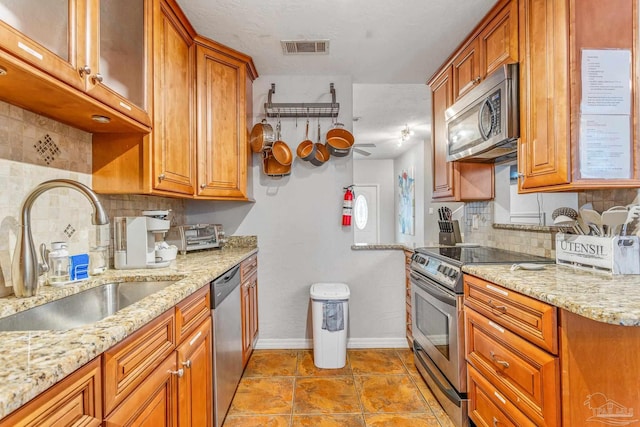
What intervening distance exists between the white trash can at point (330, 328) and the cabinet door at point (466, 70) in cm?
172

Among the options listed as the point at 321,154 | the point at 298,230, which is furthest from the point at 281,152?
the point at 298,230

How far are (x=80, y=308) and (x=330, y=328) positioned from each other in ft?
5.36

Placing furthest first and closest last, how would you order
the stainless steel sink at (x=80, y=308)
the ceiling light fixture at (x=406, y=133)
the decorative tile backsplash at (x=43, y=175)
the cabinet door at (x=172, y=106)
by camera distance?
the ceiling light fixture at (x=406, y=133) → the cabinet door at (x=172, y=106) → the decorative tile backsplash at (x=43, y=175) → the stainless steel sink at (x=80, y=308)

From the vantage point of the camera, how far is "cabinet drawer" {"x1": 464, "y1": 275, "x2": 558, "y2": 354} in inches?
45.9

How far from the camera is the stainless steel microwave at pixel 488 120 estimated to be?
67.6 inches

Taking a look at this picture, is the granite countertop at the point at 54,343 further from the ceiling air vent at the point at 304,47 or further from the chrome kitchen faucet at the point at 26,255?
the ceiling air vent at the point at 304,47

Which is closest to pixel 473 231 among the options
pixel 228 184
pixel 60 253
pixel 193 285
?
pixel 228 184

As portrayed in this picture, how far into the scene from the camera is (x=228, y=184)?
2416 millimetres

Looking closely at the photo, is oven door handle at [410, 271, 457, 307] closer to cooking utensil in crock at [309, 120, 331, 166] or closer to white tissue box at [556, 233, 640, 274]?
white tissue box at [556, 233, 640, 274]

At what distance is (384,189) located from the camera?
7180 mm

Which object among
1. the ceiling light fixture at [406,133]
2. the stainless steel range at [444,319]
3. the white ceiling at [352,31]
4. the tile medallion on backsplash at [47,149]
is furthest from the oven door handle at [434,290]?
the ceiling light fixture at [406,133]

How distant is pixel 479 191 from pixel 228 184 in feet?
6.24

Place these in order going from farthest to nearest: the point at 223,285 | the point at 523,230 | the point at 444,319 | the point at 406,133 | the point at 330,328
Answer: the point at 406,133 → the point at 330,328 → the point at 523,230 → the point at 444,319 → the point at 223,285

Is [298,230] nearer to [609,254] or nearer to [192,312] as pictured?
[192,312]
